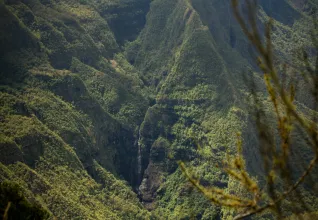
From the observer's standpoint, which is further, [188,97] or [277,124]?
[188,97]

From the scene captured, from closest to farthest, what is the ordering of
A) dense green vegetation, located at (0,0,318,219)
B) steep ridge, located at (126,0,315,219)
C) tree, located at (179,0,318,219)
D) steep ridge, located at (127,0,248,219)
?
tree, located at (179,0,318,219)
dense green vegetation, located at (0,0,318,219)
steep ridge, located at (126,0,315,219)
steep ridge, located at (127,0,248,219)

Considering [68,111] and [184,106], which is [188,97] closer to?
[184,106]

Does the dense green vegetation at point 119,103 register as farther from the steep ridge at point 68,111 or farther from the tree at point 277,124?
the tree at point 277,124

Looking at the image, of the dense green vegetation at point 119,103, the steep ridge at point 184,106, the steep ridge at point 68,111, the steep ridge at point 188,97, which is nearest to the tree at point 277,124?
the steep ridge at point 68,111

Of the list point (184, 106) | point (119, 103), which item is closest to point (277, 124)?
point (184, 106)

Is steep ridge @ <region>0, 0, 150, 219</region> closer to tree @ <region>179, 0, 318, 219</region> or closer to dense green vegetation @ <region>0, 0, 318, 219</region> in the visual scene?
dense green vegetation @ <region>0, 0, 318, 219</region>

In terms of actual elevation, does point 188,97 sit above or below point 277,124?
below

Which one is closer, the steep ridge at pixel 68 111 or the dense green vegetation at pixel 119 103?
the steep ridge at pixel 68 111

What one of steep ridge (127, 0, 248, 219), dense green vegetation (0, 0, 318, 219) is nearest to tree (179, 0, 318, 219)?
dense green vegetation (0, 0, 318, 219)
